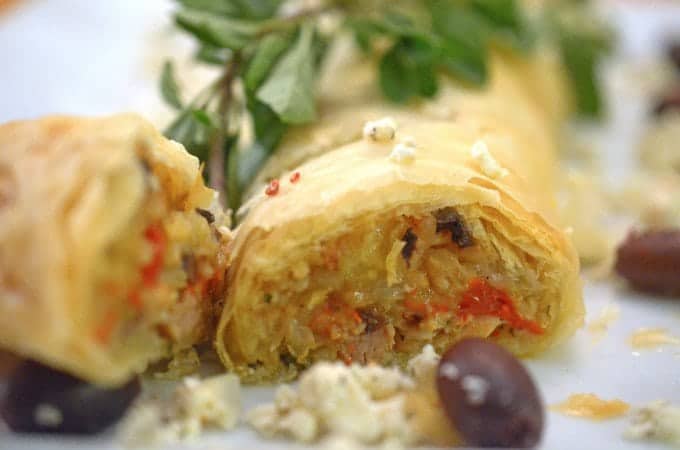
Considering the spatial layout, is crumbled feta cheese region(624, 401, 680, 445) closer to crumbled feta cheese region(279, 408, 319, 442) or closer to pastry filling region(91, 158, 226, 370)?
crumbled feta cheese region(279, 408, 319, 442)

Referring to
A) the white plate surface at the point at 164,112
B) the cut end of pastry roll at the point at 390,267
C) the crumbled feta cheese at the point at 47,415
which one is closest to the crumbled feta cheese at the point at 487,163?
the cut end of pastry roll at the point at 390,267

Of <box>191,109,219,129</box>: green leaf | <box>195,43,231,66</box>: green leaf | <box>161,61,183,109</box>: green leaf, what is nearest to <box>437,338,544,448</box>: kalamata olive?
<box>191,109,219,129</box>: green leaf

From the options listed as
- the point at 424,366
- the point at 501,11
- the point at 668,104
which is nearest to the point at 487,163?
the point at 424,366

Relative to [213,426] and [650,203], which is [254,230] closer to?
[213,426]

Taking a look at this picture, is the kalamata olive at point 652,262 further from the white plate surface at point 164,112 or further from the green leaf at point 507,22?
the green leaf at point 507,22

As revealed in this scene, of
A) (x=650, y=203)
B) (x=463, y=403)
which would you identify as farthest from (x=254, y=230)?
(x=650, y=203)

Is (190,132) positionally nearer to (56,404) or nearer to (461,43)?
(56,404)

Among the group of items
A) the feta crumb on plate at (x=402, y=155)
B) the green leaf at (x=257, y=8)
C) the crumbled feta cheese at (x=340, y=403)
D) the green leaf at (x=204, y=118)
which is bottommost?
the crumbled feta cheese at (x=340, y=403)
